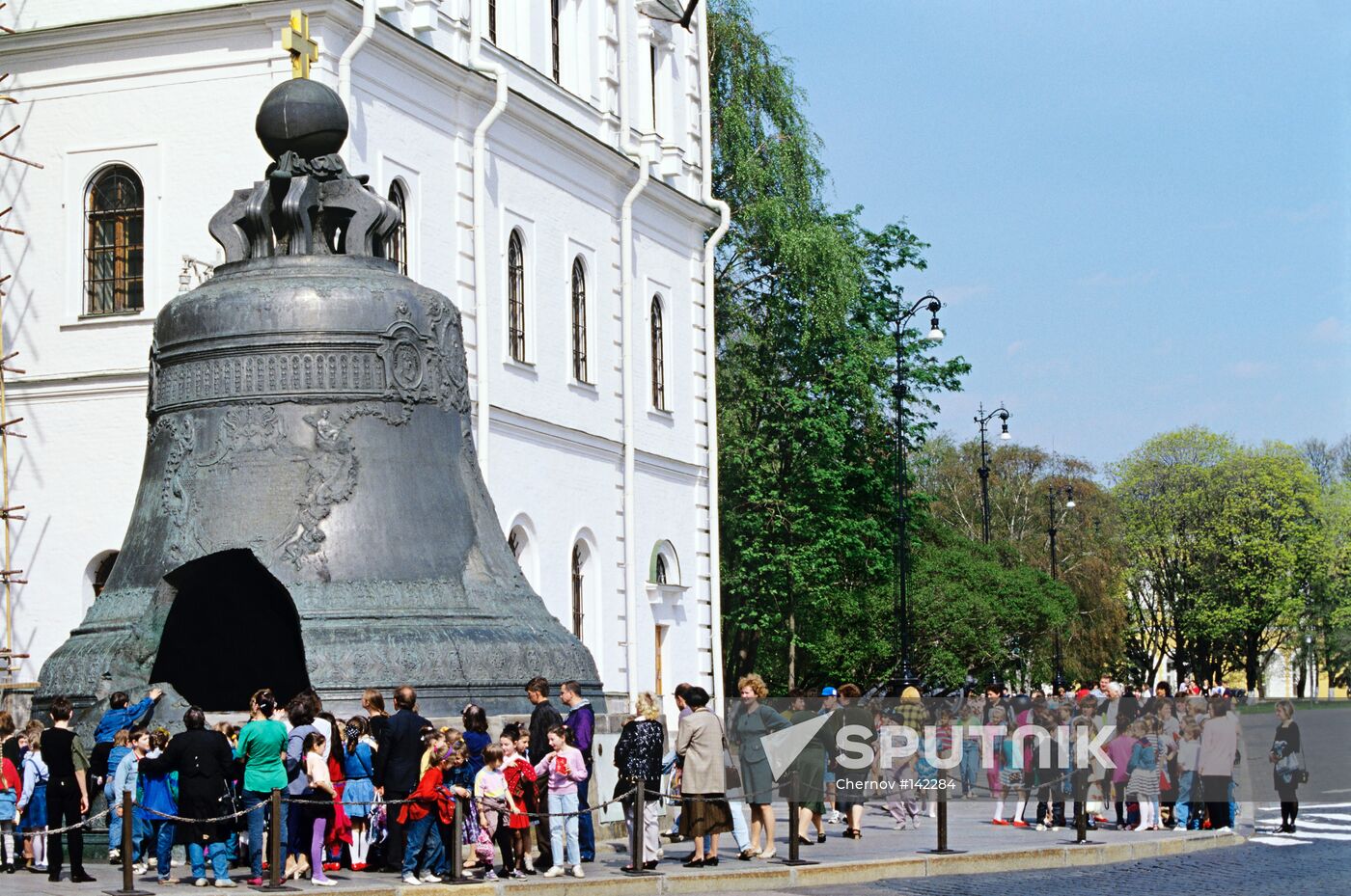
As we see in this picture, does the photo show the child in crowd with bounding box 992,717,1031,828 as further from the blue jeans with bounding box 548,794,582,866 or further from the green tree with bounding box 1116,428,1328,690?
the green tree with bounding box 1116,428,1328,690

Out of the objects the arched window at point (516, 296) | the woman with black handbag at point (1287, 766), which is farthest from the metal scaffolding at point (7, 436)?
the woman with black handbag at point (1287, 766)

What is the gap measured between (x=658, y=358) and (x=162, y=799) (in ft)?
88.2

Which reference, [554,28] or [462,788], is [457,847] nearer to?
[462,788]

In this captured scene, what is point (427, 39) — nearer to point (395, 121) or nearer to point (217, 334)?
point (395, 121)

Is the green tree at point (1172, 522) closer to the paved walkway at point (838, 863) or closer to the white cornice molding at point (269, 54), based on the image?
the white cornice molding at point (269, 54)

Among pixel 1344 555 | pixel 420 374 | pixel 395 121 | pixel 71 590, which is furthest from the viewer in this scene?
pixel 1344 555

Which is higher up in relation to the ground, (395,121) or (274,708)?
(395,121)

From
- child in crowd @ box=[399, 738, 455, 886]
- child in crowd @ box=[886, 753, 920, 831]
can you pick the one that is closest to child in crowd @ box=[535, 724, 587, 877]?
child in crowd @ box=[399, 738, 455, 886]

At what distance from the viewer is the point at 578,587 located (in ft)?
122

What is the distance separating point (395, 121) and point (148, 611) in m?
17.2

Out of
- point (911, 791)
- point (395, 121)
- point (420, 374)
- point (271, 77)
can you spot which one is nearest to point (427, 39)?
point (395, 121)

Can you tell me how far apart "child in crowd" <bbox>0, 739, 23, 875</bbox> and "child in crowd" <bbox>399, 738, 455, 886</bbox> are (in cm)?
353

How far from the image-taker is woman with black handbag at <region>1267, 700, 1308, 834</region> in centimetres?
2342

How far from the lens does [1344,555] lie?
83688 mm
